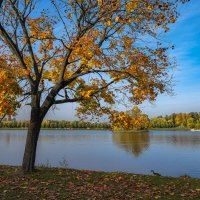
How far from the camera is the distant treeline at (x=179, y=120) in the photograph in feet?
541

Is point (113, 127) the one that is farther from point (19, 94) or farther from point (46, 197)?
point (46, 197)

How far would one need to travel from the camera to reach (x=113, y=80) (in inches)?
555

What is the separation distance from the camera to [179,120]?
16912cm

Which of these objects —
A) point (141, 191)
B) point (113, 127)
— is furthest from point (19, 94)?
point (141, 191)

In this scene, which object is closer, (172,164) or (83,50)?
(83,50)

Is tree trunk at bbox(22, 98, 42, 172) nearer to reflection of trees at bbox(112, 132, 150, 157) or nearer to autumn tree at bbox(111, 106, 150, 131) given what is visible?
autumn tree at bbox(111, 106, 150, 131)

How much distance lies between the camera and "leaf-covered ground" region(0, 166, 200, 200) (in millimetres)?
10148

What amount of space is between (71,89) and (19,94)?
255 centimetres

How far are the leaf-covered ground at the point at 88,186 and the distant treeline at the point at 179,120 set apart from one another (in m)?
152

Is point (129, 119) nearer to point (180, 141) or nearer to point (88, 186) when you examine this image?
point (88, 186)

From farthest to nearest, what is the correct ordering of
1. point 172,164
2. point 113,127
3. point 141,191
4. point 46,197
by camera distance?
point 172,164, point 113,127, point 141,191, point 46,197

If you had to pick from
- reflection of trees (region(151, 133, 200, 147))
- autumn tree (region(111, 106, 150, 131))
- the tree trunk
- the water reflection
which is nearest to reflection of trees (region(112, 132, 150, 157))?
the water reflection

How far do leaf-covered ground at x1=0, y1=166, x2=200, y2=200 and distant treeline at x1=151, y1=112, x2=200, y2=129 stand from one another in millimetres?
152249

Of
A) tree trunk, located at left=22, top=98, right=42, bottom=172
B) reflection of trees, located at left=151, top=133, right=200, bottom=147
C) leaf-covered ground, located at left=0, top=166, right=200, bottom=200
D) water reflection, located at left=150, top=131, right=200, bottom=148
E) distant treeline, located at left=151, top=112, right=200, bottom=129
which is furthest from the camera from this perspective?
distant treeline, located at left=151, top=112, right=200, bottom=129
